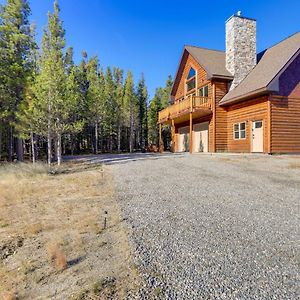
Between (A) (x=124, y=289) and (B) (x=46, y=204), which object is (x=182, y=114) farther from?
(A) (x=124, y=289)

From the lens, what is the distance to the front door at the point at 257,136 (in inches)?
579

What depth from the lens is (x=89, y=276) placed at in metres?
2.74

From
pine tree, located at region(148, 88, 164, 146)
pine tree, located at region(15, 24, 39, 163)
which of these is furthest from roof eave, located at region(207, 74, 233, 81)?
pine tree, located at region(148, 88, 164, 146)

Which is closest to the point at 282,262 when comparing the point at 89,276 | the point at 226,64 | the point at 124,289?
the point at 124,289

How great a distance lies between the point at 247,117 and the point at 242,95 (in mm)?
1475

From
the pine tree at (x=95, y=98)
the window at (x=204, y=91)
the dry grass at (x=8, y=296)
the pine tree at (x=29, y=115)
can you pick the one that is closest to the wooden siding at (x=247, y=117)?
the window at (x=204, y=91)

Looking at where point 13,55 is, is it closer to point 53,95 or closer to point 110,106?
point 53,95

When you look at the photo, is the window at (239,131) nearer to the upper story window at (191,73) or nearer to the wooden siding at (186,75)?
the wooden siding at (186,75)

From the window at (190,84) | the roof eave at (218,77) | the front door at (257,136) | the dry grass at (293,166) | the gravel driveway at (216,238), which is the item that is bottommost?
the gravel driveway at (216,238)

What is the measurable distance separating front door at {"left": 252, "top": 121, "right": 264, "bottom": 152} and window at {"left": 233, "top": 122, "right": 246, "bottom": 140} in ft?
2.80

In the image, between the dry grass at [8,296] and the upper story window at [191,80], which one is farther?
the upper story window at [191,80]

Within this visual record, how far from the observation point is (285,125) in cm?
1436

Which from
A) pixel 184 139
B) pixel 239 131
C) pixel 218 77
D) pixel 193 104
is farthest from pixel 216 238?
pixel 184 139

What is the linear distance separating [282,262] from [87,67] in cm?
3795
